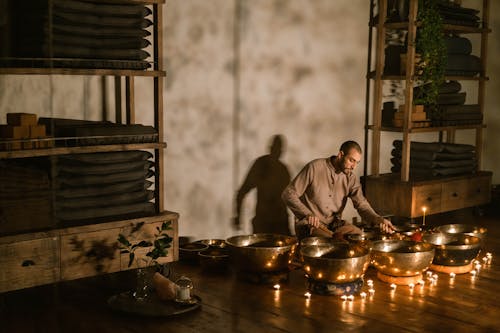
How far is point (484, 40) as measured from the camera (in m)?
6.22

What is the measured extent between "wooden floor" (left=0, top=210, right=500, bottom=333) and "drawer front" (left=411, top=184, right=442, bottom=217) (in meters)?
1.31

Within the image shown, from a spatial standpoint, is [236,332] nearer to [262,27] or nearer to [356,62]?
[262,27]

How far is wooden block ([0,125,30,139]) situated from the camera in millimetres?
3641

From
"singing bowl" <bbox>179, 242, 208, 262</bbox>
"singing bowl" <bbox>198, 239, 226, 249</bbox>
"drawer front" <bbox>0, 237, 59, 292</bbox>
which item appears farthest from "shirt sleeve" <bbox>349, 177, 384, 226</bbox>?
"drawer front" <bbox>0, 237, 59, 292</bbox>

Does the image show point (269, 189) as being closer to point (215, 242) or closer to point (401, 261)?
point (215, 242)

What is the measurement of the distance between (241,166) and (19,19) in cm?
199

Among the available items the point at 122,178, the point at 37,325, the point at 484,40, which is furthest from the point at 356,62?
the point at 37,325

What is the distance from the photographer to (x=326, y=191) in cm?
491

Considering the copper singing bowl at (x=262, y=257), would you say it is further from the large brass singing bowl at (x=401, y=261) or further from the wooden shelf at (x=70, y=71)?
the wooden shelf at (x=70, y=71)

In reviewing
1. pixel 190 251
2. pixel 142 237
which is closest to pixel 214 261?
pixel 190 251

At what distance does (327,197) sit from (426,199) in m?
1.20

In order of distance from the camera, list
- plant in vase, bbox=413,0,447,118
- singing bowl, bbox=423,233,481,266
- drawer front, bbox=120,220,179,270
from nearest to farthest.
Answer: drawer front, bbox=120,220,179,270, singing bowl, bbox=423,233,481,266, plant in vase, bbox=413,0,447,118

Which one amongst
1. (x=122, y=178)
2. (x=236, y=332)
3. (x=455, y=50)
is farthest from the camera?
(x=455, y=50)

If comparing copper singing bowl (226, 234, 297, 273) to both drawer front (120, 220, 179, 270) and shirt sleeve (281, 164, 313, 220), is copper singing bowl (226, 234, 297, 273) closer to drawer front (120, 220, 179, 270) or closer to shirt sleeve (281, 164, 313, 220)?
drawer front (120, 220, 179, 270)
